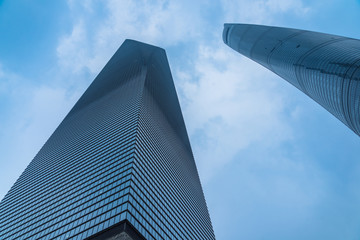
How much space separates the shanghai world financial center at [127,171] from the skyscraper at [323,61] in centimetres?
30

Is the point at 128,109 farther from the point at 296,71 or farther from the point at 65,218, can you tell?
the point at 296,71

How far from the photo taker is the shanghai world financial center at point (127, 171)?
47125 millimetres

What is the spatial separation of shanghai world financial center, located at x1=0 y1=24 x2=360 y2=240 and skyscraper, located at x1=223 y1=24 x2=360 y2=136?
0.30m

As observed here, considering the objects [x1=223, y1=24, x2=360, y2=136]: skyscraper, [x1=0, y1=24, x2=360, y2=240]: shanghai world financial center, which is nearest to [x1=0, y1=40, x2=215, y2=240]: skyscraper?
[x1=0, y1=24, x2=360, y2=240]: shanghai world financial center

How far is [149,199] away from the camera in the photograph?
170ft

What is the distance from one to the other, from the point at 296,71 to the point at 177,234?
223 ft

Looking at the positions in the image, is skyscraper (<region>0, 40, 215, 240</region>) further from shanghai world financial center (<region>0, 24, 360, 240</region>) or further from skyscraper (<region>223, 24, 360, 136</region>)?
skyscraper (<region>223, 24, 360, 136</region>)

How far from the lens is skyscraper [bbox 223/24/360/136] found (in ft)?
220

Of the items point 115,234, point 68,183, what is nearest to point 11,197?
point 68,183

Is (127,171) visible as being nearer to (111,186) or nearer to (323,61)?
(111,186)

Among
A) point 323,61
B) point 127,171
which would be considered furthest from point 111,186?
point 323,61

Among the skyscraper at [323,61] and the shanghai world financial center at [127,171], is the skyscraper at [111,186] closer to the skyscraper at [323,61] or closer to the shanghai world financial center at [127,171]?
the shanghai world financial center at [127,171]

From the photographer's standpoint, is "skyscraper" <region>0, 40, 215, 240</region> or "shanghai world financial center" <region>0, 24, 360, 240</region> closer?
"skyscraper" <region>0, 40, 215, 240</region>

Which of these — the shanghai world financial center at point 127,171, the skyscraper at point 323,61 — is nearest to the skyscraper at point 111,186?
the shanghai world financial center at point 127,171
